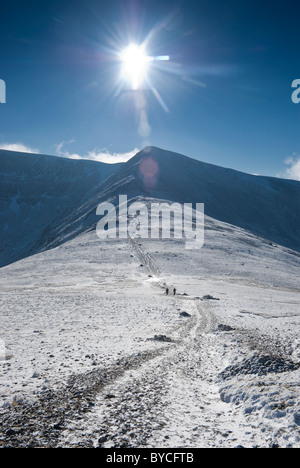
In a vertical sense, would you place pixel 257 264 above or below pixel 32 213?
below

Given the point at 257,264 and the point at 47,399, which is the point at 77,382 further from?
the point at 257,264

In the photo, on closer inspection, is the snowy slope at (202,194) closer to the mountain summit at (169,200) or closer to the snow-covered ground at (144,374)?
the mountain summit at (169,200)

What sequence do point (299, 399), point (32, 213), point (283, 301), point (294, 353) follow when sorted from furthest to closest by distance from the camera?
1. point (32, 213)
2. point (283, 301)
3. point (294, 353)
4. point (299, 399)

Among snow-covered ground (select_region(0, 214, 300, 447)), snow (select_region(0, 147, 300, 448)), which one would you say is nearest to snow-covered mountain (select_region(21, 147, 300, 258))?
snow (select_region(0, 147, 300, 448))

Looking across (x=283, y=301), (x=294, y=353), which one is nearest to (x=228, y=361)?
(x=294, y=353)

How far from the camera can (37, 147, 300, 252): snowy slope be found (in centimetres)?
13575

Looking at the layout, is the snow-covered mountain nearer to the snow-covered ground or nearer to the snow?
the snow

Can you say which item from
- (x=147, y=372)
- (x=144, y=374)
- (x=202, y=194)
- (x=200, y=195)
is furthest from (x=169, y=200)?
(x=144, y=374)

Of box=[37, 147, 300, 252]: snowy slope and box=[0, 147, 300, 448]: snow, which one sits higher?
box=[37, 147, 300, 252]: snowy slope

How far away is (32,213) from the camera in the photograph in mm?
190125

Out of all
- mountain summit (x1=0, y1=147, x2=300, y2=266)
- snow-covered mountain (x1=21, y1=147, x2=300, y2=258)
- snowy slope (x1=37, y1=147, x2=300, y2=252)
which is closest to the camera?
snow-covered mountain (x1=21, y1=147, x2=300, y2=258)

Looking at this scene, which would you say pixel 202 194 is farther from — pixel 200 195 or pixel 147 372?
pixel 147 372
